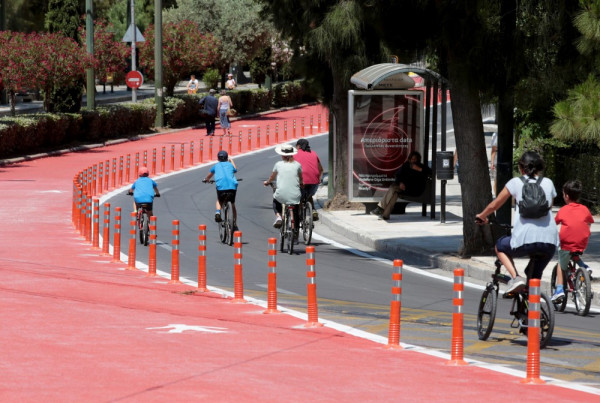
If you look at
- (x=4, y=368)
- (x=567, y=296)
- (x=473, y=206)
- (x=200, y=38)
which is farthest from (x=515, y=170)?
(x=200, y=38)

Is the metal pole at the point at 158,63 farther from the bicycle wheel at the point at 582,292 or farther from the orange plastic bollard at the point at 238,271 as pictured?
the bicycle wheel at the point at 582,292

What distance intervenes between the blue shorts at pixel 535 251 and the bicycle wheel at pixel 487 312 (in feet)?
1.23

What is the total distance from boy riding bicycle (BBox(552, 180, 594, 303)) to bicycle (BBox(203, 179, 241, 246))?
8.34 m

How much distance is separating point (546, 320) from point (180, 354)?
3.32 metres

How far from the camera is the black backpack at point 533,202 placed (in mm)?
11305

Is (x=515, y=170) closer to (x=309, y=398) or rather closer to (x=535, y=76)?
(x=535, y=76)

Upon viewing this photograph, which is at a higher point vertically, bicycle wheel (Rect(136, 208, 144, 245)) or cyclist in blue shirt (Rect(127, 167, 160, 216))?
cyclist in blue shirt (Rect(127, 167, 160, 216))

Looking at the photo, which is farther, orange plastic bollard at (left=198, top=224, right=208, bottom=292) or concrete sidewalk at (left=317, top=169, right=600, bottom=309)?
concrete sidewalk at (left=317, top=169, right=600, bottom=309)

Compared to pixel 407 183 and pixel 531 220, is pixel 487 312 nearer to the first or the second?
pixel 531 220

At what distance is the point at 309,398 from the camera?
8.54m

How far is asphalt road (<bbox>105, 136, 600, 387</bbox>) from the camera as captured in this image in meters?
11.2

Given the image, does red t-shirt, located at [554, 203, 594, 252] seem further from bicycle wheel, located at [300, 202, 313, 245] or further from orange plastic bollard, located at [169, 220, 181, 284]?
bicycle wheel, located at [300, 202, 313, 245]

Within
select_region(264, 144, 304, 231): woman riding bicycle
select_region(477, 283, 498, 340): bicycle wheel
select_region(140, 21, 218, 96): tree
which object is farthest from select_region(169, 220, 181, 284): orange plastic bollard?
select_region(140, 21, 218, 96): tree

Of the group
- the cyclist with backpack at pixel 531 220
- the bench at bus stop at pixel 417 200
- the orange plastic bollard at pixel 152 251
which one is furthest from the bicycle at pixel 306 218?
the cyclist with backpack at pixel 531 220
